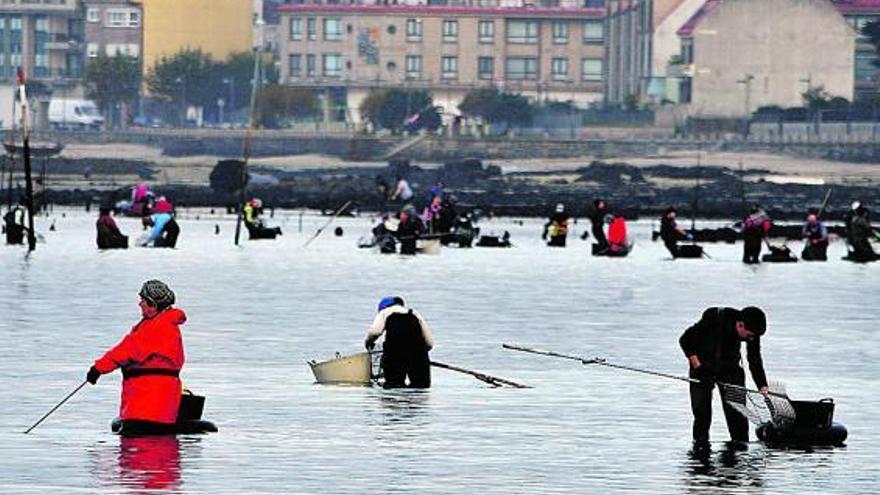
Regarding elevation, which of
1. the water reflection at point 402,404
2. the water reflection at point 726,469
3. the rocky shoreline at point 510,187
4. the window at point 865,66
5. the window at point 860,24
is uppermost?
the window at point 860,24

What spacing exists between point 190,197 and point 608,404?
102 m

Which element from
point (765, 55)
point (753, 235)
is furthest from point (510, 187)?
point (753, 235)

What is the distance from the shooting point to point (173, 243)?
232ft

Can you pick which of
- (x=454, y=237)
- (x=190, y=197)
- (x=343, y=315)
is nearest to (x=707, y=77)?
(x=190, y=197)

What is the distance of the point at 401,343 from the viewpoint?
28453 mm

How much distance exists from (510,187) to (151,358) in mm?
126044

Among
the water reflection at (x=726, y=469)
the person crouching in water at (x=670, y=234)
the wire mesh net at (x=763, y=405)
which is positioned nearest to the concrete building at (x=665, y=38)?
the person crouching in water at (x=670, y=234)

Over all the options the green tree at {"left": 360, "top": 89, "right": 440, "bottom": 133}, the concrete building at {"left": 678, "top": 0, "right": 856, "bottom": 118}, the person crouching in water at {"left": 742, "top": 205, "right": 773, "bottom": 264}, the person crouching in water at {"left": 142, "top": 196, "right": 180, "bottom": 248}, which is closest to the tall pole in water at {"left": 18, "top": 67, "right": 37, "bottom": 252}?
the person crouching in water at {"left": 142, "top": 196, "right": 180, "bottom": 248}

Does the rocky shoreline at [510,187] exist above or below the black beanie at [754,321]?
below

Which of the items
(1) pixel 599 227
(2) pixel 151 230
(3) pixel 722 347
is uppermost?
(3) pixel 722 347

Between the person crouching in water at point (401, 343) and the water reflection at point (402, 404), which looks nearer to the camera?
the water reflection at point (402, 404)

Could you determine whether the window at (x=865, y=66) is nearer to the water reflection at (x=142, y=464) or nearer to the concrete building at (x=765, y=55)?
the concrete building at (x=765, y=55)

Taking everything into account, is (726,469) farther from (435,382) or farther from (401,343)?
(435,382)

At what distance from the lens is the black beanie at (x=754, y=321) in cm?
2239
